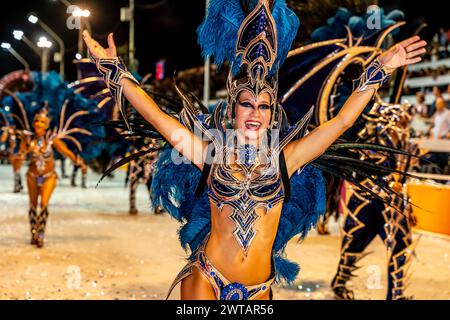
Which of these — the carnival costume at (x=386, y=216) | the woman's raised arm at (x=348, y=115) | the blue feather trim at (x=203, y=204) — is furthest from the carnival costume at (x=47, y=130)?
the woman's raised arm at (x=348, y=115)

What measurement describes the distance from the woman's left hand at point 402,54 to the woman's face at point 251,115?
638 mm

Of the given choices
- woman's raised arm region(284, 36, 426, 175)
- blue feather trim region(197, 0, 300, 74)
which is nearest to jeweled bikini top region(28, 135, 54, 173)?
blue feather trim region(197, 0, 300, 74)

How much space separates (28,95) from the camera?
10.2 meters

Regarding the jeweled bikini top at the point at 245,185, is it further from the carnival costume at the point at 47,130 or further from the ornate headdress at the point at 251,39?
the carnival costume at the point at 47,130

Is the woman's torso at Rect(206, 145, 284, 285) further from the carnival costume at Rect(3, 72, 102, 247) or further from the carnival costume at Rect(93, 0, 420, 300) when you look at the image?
the carnival costume at Rect(3, 72, 102, 247)

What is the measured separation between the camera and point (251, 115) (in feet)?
10.1

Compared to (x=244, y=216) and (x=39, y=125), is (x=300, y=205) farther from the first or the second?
(x=39, y=125)

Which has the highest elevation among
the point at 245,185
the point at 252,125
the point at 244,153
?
the point at 252,125

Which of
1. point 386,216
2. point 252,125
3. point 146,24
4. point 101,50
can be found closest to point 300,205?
point 252,125

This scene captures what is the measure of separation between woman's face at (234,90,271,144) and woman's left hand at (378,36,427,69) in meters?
0.64

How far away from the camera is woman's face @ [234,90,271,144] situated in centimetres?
306

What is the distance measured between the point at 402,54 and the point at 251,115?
841 mm
